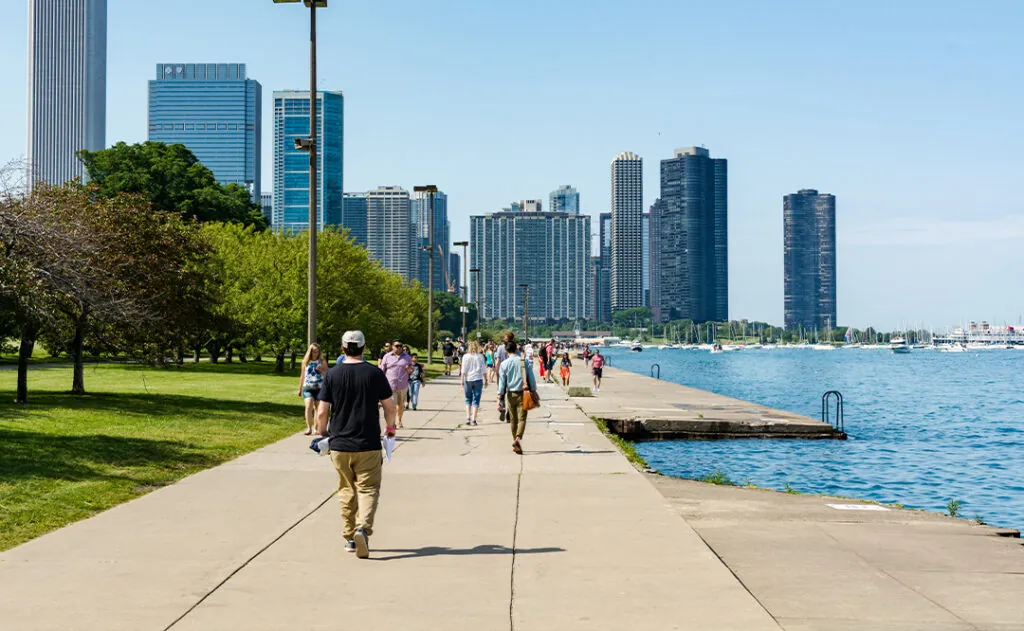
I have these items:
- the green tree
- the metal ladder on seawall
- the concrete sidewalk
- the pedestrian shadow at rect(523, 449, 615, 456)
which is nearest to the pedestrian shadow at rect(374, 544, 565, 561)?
the concrete sidewalk

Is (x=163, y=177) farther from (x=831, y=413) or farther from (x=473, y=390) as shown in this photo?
(x=473, y=390)

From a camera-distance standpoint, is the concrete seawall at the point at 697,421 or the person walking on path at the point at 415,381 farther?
the concrete seawall at the point at 697,421

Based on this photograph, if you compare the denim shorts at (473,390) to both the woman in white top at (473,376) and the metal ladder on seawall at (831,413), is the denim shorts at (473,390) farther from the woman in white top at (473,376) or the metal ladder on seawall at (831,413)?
the metal ladder on seawall at (831,413)

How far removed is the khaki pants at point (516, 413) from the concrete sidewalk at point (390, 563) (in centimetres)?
360

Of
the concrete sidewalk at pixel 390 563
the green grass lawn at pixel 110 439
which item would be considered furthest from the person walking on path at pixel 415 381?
the concrete sidewalk at pixel 390 563

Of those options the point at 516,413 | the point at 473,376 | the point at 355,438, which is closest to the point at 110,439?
the point at 516,413

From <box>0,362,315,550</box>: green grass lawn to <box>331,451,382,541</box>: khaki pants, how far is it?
2940mm

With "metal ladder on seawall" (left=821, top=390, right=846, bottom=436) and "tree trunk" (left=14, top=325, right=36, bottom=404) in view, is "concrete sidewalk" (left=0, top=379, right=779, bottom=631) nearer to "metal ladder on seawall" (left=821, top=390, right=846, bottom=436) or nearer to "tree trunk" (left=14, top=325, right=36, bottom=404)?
"tree trunk" (left=14, top=325, right=36, bottom=404)

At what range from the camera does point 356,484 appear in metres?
9.09

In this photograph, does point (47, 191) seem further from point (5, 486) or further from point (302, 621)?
point (302, 621)

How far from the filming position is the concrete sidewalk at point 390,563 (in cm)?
682

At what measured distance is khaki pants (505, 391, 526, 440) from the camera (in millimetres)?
17750

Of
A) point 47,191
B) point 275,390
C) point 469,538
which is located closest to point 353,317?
point 275,390

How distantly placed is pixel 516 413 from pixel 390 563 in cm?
940
